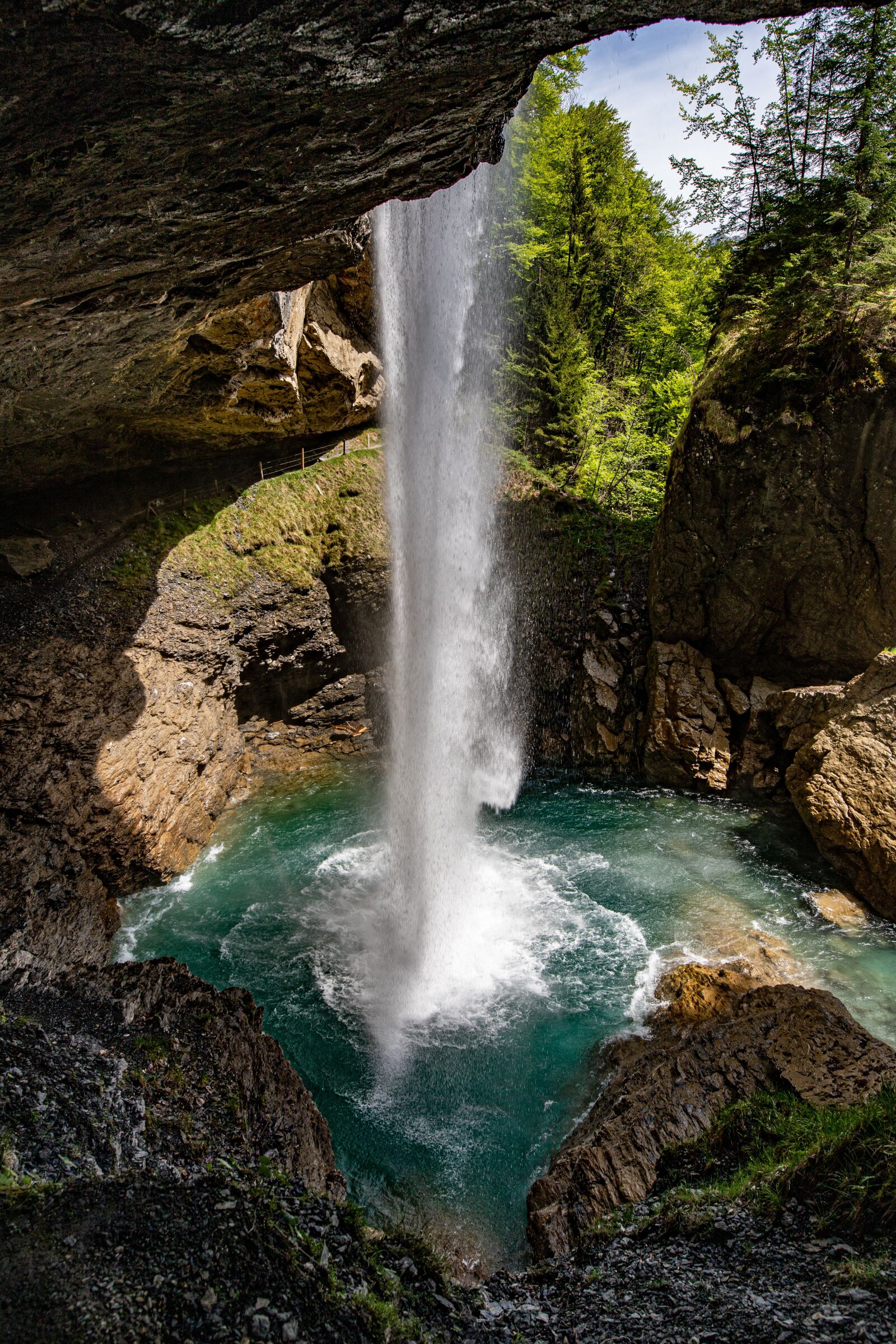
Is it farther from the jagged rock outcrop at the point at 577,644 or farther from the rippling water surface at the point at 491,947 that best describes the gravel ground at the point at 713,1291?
the jagged rock outcrop at the point at 577,644

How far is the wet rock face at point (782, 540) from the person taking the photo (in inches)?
472

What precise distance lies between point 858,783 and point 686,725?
3.48 m

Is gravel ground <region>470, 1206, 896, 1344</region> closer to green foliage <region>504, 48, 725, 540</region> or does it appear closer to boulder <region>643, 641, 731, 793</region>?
boulder <region>643, 641, 731, 793</region>

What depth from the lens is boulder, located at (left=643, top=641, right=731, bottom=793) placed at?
14.1 metres

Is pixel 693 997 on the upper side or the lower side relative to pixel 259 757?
lower

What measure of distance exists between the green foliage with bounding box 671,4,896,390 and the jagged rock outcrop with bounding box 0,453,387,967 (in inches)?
364

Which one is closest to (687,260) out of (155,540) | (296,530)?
(296,530)

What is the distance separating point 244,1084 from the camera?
648 cm

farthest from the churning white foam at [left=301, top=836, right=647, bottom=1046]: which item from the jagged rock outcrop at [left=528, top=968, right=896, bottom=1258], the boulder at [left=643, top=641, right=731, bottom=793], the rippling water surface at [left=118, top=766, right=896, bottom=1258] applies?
the boulder at [left=643, top=641, right=731, bottom=793]

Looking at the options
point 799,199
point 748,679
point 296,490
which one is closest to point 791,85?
point 799,199

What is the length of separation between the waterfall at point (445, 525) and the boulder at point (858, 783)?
5806 millimetres

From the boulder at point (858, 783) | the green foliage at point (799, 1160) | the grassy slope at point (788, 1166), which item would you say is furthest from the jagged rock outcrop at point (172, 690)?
the boulder at point (858, 783)

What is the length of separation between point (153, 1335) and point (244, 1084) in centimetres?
313

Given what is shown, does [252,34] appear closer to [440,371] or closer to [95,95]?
[95,95]
